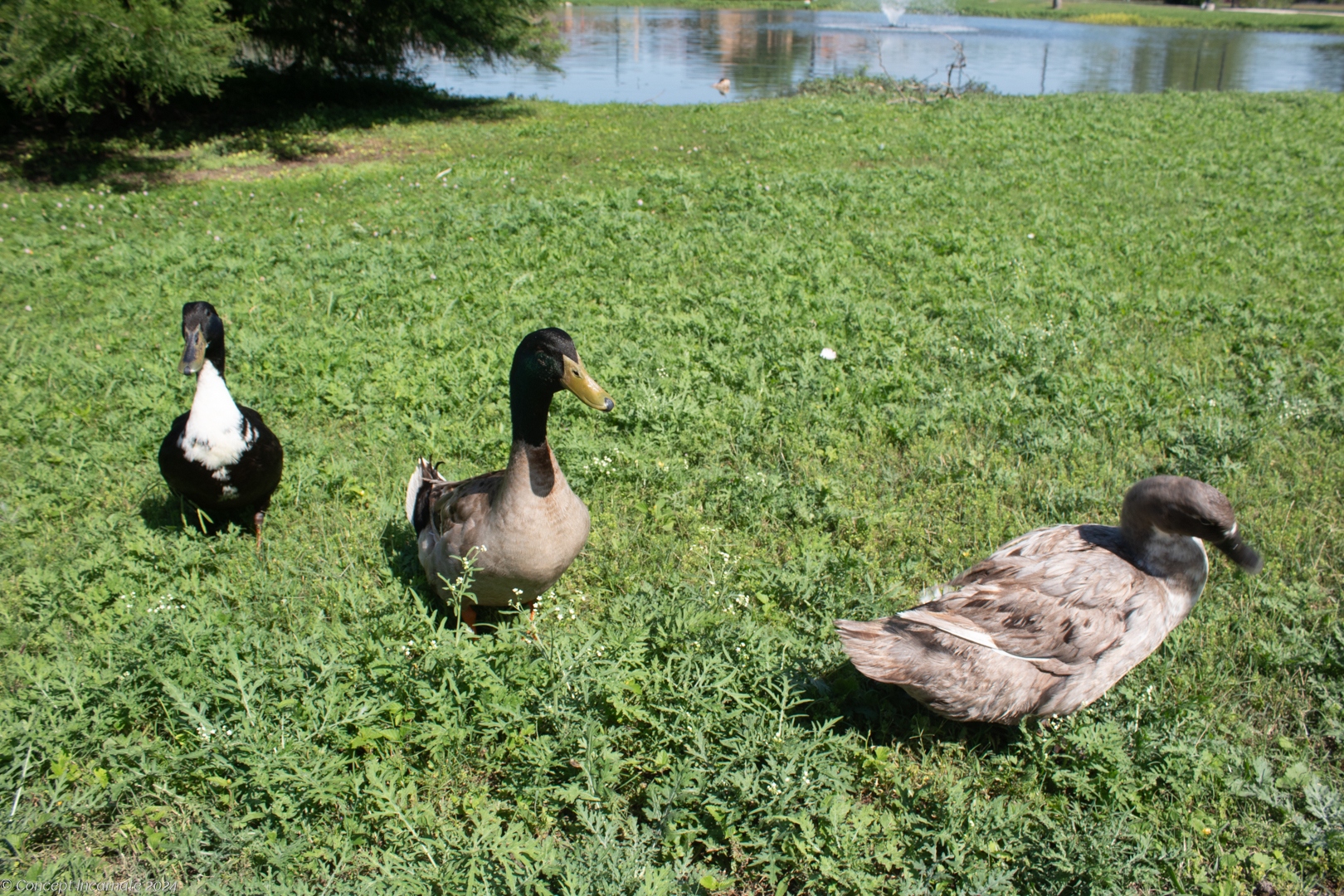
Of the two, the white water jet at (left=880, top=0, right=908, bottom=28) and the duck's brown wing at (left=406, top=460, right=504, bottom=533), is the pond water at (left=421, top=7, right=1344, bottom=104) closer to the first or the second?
the white water jet at (left=880, top=0, right=908, bottom=28)

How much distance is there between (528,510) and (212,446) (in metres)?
1.82

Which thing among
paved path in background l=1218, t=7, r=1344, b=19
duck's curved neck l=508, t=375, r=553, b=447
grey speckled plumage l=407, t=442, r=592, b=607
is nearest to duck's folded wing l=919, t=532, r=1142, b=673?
grey speckled plumage l=407, t=442, r=592, b=607

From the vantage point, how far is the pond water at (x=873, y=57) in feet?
76.8

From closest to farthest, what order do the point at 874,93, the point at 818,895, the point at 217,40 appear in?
the point at 818,895
the point at 217,40
the point at 874,93

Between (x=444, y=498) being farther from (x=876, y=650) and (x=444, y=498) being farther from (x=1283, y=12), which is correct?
(x=1283, y=12)

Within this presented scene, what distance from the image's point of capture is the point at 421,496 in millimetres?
→ 4051

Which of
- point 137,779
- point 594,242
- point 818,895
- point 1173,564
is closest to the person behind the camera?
point 818,895

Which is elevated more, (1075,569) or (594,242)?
(594,242)

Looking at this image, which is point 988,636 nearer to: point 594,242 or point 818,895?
point 818,895

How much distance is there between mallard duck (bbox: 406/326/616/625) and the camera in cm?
333

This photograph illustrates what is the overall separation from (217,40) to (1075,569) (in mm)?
13142

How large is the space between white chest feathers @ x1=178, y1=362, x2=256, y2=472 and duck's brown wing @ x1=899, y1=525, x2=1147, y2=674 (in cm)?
329

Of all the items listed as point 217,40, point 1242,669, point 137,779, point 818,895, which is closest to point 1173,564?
point 1242,669

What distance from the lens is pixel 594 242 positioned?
8.77 meters
